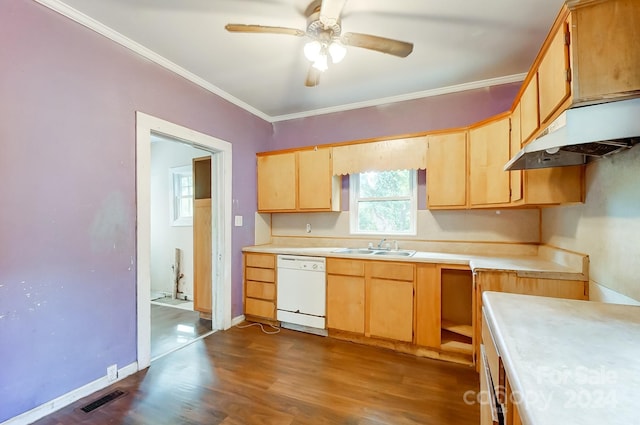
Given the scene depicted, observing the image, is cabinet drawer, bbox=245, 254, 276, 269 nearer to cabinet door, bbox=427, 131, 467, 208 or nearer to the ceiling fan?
cabinet door, bbox=427, 131, 467, 208

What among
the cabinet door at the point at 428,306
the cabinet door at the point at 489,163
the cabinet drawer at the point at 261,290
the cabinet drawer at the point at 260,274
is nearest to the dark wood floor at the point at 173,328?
the cabinet drawer at the point at 261,290

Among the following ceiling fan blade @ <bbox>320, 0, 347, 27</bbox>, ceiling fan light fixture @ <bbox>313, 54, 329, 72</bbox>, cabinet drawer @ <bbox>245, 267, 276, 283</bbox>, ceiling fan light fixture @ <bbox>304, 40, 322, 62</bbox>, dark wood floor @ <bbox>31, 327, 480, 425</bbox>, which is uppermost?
ceiling fan blade @ <bbox>320, 0, 347, 27</bbox>

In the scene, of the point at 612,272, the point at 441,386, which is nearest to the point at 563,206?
the point at 612,272

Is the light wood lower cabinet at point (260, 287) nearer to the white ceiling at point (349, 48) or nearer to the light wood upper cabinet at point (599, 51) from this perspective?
the white ceiling at point (349, 48)

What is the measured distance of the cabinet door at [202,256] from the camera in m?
3.58

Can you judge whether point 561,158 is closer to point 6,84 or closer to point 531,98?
point 531,98

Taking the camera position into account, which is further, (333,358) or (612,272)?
(333,358)

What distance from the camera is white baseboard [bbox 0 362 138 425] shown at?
1.67 m

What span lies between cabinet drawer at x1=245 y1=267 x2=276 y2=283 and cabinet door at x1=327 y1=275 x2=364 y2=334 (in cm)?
73

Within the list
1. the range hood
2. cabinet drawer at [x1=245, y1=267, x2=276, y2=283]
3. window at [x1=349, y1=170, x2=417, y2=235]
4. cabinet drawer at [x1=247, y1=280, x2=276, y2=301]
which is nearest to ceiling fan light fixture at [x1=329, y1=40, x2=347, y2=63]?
Result: the range hood

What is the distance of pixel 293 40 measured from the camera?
7.35 ft

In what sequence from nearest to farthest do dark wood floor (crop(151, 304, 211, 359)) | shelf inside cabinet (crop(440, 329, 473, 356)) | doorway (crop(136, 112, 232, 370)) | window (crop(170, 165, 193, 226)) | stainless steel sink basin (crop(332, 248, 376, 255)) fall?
doorway (crop(136, 112, 232, 370)), shelf inside cabinet (crop(440, 329, 473, 356)), dark wood floor (crop(151, 304, 211, 359)), stainless steel sink basin (crop(332, 248, 376, 255)), window (crop(170, 165, 193, 226))

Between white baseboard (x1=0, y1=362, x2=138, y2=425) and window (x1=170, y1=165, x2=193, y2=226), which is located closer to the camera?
white baseboard (x1=0, y1=362, x2=138, y2=425)

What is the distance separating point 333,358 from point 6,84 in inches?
120
